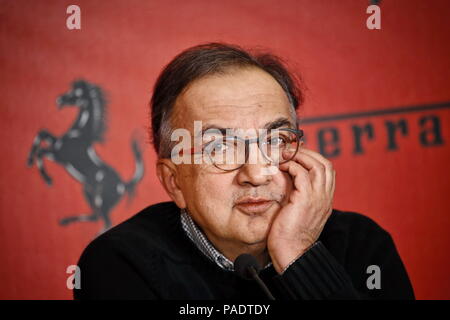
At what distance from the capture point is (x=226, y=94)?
1.32 metres

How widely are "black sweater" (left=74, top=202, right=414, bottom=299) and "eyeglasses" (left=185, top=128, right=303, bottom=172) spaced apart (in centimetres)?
28

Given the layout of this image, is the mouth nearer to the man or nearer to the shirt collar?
the man

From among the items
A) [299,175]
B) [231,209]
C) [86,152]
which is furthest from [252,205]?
[86,152]

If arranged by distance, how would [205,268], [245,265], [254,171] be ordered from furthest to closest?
1. [205,268]
2. [254,171]
3. [245,265]

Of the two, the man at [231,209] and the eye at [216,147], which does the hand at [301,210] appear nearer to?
the man at [231,209]

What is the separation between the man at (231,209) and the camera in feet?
4.12

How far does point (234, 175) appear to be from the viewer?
50.1 inches

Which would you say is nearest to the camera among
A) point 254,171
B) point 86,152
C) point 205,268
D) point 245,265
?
point 245,265

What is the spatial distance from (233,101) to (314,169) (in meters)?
0.30

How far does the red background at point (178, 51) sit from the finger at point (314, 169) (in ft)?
3.23

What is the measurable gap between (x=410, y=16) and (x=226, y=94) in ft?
4.85

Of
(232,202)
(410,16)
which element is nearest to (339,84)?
(410,16)

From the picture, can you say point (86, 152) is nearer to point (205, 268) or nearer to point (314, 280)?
point (205, 268)

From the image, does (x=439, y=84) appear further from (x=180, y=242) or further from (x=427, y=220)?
(x=180, y=242)
